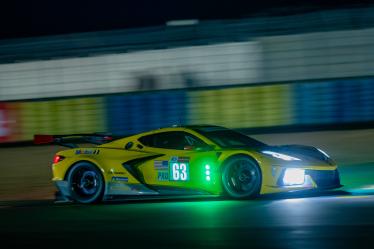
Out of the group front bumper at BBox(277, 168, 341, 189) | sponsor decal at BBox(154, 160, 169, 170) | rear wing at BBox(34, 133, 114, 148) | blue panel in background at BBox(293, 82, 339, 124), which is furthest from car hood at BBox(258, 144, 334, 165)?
blue panel in background at BBox(293, 82, 339, 124)

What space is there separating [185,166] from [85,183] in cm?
170

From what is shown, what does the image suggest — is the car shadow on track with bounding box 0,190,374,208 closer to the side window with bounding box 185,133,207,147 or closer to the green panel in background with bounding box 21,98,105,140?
the side window with bounding box 185,133,207,147

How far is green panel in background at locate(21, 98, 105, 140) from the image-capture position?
68.3ft

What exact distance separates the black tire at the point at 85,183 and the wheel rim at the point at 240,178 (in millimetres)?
2034

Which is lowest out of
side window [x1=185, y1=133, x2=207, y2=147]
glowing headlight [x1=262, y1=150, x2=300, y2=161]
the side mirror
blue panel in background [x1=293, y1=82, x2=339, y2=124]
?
glowing headlight [x1=262, y1=150, x2=300, y2=161]

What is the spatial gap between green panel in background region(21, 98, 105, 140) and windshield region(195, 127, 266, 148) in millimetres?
9934

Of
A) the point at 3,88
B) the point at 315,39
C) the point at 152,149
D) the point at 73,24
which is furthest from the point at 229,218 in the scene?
the point at 73,24

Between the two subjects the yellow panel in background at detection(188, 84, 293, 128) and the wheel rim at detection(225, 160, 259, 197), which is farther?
the yellow panel in background at detection(188, 84, 293, 128)

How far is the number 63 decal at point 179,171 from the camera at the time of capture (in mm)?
10586

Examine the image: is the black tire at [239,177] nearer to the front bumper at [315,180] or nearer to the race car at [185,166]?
the race car at [185,166]

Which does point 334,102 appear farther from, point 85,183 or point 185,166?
point 85,183

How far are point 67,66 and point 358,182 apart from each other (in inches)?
622

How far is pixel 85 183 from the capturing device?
37.0 ft

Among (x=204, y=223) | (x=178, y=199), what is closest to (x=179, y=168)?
(x=178, y=199)
